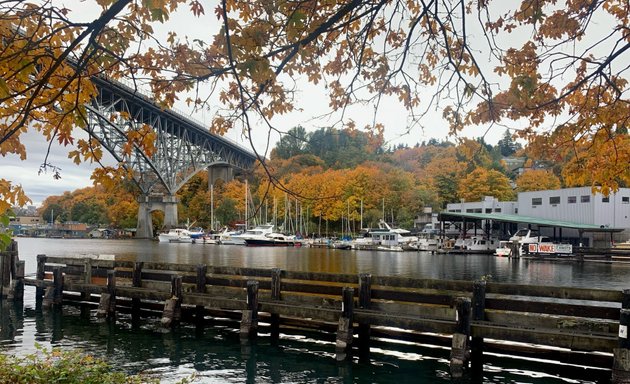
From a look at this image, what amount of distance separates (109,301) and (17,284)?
20.2 feet

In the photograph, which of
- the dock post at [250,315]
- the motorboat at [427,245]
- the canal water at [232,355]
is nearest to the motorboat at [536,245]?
the motorboat at [427,245]

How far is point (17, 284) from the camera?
21.1 m

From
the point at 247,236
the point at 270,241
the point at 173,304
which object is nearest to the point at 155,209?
the point at 247,236

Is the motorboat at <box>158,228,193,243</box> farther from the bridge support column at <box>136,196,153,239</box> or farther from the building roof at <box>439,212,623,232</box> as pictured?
the building roof at <box>439,212,623,232</box>

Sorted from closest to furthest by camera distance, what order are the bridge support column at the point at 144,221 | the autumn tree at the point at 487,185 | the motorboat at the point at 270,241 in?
the motorboat at the point at 270,241 → the autumn tree at the point at 487,185 → the bridge support column at the point at 144,221

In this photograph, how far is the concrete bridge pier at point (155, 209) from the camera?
101 m

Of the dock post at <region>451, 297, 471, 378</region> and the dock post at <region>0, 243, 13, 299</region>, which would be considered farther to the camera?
the dock post at <region>0, 243, 13, 299</region>

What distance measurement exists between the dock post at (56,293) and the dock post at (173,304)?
20.0 ft

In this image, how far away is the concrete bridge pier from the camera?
10085cm

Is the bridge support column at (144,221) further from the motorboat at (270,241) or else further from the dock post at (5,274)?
the dock post at (5,274)

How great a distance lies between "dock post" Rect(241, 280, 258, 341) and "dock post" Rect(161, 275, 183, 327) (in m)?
2.39

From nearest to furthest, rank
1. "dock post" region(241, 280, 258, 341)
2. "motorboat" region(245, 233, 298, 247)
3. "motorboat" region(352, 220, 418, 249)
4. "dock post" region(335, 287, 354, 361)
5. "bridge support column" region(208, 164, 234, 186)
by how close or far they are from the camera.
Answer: "dock post" region(335, 287, 354, 361), "dock post" region(241, 280, 258, 341), "motorboat" region(352, 220, 418, 249), "motorboat" region(245, 233, 298, 247), "bridge support column" region(208, 164, 234, 186)

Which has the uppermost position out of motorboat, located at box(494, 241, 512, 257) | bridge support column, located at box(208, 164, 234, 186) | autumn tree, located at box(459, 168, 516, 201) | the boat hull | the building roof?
bridge support column, located at box(208, 164, 234, 186)

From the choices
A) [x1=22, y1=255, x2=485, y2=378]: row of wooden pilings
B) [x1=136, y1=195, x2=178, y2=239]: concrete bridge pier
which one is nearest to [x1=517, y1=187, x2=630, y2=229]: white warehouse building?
[x1=22, y1=255, x2=485, y2=378]: row of wooden pilings
